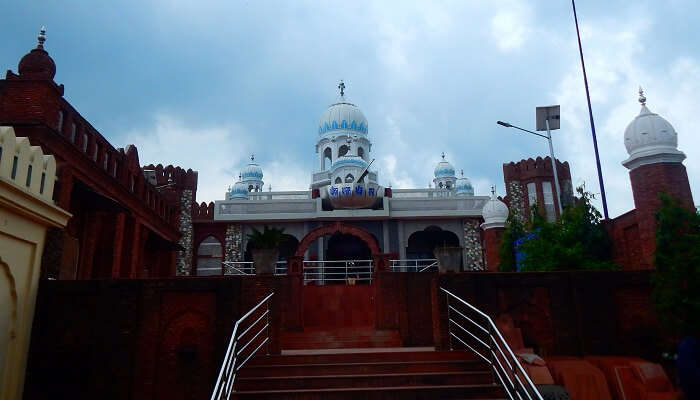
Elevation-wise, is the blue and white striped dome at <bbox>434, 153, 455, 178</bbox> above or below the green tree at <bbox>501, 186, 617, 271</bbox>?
above

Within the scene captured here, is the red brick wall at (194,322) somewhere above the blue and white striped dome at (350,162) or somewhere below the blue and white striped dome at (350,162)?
below

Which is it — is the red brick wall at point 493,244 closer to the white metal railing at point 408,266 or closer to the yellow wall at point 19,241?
the white metal railing at point 408,266

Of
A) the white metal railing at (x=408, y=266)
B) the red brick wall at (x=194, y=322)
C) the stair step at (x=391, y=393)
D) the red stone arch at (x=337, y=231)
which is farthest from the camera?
the white metal railing at (x=408, y=266)

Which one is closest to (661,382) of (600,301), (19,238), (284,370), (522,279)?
(600,301)

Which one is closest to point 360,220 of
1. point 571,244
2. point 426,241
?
point 426,241

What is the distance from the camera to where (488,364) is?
7.88 m

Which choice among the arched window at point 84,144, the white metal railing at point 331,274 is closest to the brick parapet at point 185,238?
the white metal railing at point 331,274

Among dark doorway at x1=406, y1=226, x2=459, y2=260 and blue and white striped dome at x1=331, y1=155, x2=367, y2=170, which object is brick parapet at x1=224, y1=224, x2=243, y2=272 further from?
dark doorway at x1=406, y1=226, x2=459, y2=260

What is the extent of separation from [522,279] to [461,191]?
36560mm

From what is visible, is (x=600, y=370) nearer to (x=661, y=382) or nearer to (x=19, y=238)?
(x=661, y=382)

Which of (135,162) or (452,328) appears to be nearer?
(452,328)

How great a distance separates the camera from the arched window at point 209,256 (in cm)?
2627

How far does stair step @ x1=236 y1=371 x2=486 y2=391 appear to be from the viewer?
732 centimetres

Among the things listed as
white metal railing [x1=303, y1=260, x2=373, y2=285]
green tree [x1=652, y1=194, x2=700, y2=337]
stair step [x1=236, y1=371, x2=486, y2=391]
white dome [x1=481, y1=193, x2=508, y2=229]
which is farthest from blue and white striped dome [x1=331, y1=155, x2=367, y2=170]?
stair step [x1=236, y1=371, x2=486, y2=391]
